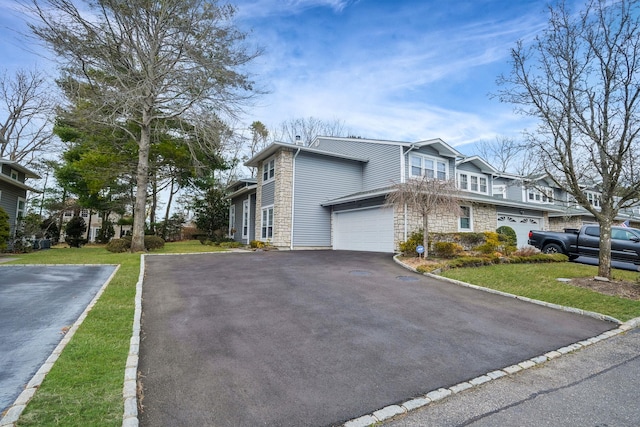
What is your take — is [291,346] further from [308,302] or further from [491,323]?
[491,323]

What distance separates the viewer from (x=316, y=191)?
1786 centimetres

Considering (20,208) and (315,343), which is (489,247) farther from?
(20,208)

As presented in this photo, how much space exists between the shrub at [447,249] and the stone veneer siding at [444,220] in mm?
1250

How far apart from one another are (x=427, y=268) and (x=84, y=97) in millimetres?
18089

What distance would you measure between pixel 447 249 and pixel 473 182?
35.4 ft

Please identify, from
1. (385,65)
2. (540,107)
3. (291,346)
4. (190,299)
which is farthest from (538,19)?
(190,299)

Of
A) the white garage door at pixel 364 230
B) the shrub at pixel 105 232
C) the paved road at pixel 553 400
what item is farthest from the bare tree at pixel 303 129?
the paved road at pixel 553 400

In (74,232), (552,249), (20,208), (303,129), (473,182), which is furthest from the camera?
(303,129)

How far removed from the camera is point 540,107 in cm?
907

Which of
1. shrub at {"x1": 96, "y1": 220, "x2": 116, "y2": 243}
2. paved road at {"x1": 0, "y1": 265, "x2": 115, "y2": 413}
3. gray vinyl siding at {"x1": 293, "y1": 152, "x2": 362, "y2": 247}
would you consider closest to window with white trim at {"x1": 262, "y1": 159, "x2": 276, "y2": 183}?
gray vinyl siding at {"x1": 293, "y1": 152, "x2": 362, "y2": 247}

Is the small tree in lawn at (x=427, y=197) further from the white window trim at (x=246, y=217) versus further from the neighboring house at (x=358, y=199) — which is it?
the white window trim at (x=246, y=217)

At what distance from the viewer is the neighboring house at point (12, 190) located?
1645cm

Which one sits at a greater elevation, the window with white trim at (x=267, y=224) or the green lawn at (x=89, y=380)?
the window with white trim at (x=267, y=224)

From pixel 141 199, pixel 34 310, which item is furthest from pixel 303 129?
pixel 34 310
